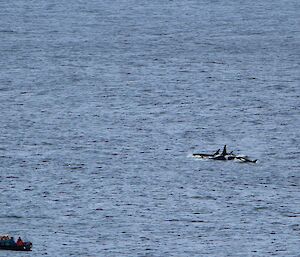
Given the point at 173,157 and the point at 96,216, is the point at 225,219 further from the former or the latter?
the point at 173,157

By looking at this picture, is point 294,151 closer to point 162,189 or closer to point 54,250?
point 162,189

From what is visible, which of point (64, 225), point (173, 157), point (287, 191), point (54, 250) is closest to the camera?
point (54, 250)

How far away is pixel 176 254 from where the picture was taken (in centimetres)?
14350

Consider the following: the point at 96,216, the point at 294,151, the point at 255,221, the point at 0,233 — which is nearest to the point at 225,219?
the point at 255,221

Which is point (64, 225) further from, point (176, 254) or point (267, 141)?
point (267, 141)

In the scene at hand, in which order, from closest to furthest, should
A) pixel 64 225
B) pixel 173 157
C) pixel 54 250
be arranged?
pixel 54 250 < pixel 64 225 < pixel 173 157

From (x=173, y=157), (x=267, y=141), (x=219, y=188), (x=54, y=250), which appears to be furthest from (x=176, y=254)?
(x=267, y=141)

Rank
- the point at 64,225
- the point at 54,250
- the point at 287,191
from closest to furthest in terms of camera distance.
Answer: the point at 54,250
the point at 64,225
the point at 287,191

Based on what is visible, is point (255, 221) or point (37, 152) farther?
point (37, 152)

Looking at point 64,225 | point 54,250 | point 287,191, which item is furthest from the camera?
point 287,191

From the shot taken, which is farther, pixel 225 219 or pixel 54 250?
pixel 225 219

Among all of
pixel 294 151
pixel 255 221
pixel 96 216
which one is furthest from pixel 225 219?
pixel 294 151

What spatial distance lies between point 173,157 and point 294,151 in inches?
588

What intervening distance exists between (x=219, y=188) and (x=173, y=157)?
64.4ft
